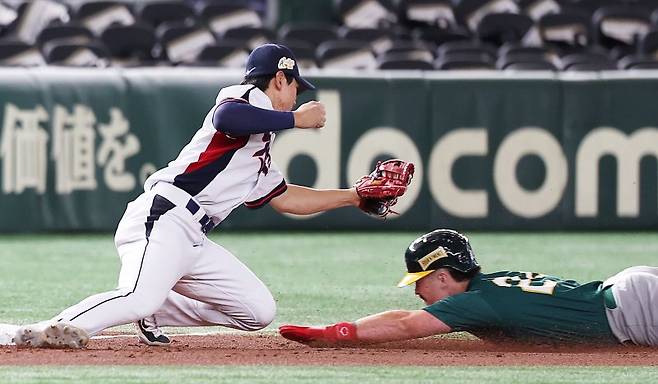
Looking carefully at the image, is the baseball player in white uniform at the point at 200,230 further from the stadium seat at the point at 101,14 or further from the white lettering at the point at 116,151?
the stadium seat at the point at 101,14

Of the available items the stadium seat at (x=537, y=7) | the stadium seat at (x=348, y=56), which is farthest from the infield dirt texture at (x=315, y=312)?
the stadium seat at (x=537, y=7)

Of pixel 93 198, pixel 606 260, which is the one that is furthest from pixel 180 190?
pixel 93 198

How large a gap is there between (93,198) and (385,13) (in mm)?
4961

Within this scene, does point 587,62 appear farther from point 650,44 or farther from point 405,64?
point 405,64

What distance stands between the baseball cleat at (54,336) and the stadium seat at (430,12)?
9.95 metres

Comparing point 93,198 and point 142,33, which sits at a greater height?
point 142,33

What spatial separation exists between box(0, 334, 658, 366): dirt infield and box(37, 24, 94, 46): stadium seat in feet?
26.1

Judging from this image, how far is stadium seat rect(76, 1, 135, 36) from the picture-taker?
1466 cm

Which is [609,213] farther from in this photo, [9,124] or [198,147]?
[198,147]

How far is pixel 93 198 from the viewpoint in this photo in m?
11.4

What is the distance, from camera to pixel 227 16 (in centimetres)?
1493

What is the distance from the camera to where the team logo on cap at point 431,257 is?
19.1ft

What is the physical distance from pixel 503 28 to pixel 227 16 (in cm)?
304

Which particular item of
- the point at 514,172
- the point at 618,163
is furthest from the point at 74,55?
the point at 618,163
